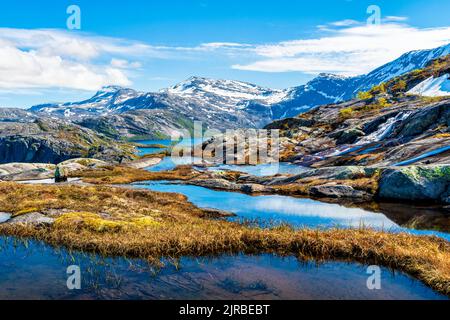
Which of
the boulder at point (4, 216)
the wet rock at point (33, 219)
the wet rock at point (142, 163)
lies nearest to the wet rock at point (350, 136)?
the wet rock at point (142, 163)

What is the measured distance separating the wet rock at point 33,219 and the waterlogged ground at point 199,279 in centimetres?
573

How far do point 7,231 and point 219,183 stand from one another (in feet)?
128

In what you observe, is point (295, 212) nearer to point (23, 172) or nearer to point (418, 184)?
point (418, 184)

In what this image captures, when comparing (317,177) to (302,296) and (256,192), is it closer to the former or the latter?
(256,192)

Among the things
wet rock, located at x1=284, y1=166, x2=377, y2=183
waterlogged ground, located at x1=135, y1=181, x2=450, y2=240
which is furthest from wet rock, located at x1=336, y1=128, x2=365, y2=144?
waterlogged ground, located at x1=135, y1=181, x2=450, y2=240

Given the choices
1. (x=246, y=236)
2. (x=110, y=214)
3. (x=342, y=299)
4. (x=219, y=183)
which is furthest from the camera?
(x=219, y=183)

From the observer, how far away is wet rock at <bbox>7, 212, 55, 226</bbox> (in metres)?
24.7

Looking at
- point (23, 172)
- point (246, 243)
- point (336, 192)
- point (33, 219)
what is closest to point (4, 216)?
point (33, 219)

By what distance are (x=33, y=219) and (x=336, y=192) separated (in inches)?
1358

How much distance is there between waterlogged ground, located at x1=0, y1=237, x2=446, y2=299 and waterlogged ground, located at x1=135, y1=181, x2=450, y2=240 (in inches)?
405

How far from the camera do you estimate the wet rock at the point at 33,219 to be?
24.7 metres

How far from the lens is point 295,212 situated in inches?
1457
